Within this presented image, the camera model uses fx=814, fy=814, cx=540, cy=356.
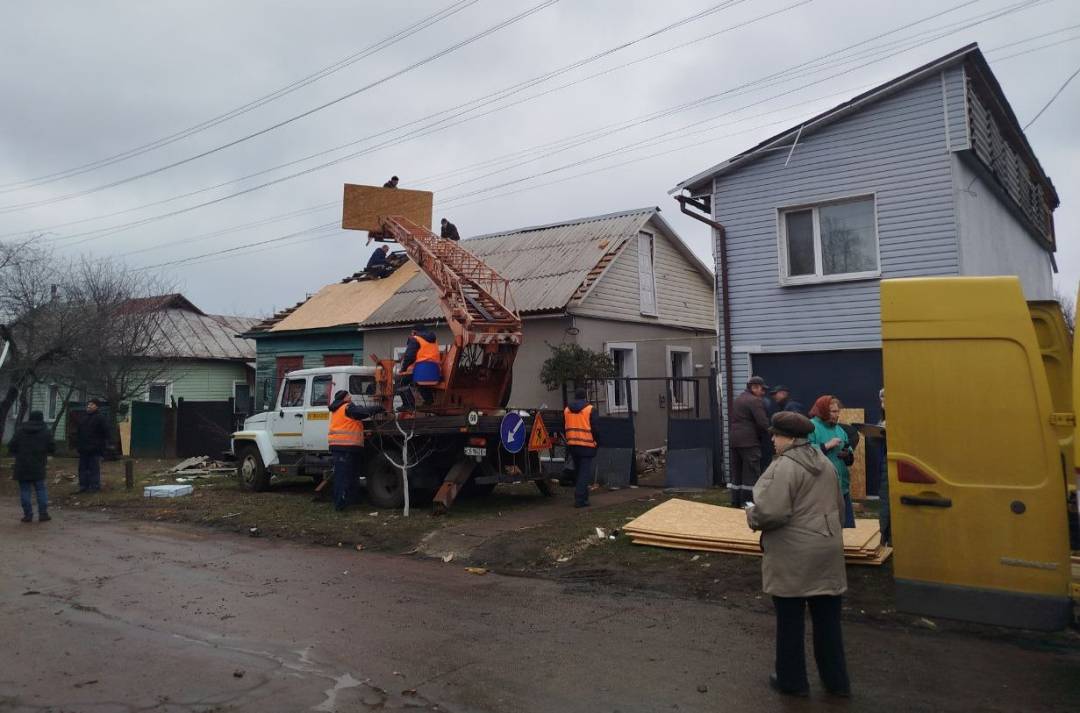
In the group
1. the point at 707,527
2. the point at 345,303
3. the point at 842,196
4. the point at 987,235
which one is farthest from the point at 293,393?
the point at 987,235

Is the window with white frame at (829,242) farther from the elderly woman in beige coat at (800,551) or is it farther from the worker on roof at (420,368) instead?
the elderly woman in beige coat at (800,551)

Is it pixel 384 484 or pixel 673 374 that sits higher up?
pixel 673 374

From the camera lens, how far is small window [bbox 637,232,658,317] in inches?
800

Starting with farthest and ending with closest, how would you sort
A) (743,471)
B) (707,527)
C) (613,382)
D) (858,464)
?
(613,382) < (858,464) < (743,471) < (707,527)

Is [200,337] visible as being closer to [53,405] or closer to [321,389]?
[53,405]

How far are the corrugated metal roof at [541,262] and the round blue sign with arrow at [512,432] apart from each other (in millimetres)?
5903

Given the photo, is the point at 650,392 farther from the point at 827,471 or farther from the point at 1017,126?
the point at 827,471

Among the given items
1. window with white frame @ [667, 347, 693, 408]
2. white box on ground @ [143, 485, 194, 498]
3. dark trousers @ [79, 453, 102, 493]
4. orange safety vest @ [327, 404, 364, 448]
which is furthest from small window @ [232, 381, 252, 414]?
orange safety vest @ [327, 404, 364, 448]

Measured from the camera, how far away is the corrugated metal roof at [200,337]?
3288 cm

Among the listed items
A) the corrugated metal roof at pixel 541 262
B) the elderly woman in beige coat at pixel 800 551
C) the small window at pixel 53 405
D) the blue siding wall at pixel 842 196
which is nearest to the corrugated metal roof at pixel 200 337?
the small window at pixel 53 405

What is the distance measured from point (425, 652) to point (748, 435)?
5.87 m

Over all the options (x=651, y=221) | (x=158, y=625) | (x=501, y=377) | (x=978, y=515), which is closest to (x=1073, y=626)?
(x=978, y=515)

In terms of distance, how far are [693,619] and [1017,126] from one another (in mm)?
12961

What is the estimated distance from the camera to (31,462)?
41.8ft
